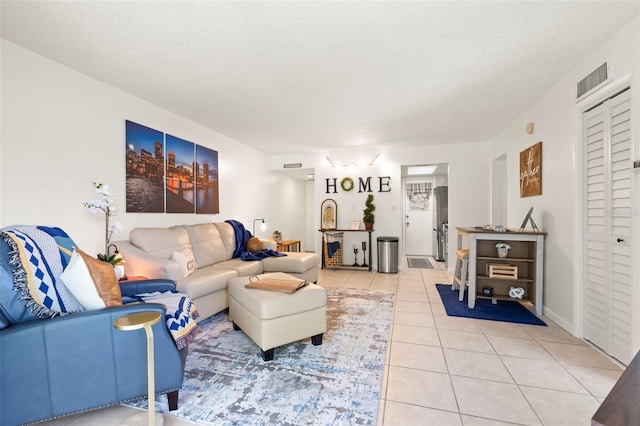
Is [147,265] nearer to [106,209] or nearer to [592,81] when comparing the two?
[106,209]

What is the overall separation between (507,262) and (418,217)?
4302mm

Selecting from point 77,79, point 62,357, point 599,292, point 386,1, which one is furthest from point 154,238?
point 599,292

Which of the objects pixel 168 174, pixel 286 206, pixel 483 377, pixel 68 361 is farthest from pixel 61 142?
pixel 286 206

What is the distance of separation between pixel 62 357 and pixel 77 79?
243 centimetres

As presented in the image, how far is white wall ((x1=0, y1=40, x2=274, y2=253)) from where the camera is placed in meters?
2.08

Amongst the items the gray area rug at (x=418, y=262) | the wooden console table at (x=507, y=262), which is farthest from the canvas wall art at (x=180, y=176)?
the gray area rug at (x=418, y=262)

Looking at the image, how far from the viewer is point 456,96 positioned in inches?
120

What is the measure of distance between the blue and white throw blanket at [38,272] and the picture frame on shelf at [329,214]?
15.0 feet

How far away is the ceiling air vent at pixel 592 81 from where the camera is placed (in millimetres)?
2131

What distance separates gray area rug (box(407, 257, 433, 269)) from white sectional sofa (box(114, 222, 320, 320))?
2762mm

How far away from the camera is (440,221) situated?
21.6ft

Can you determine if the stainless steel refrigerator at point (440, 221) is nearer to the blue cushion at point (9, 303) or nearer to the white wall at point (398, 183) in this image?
the white wall at point (398, 183)

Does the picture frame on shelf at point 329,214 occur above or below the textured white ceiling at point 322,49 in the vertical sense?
below

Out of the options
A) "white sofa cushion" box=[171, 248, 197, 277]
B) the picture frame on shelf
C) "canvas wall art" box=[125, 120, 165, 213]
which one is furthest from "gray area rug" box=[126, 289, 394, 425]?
the picture frame on shelf
